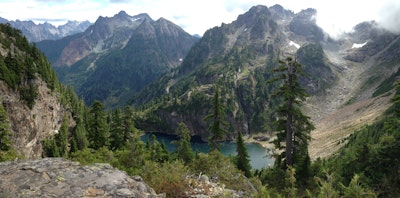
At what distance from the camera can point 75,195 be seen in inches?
552

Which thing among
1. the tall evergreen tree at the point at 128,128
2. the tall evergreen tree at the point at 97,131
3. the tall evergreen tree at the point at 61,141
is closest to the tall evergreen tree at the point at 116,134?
A: the tall evergreen tree at the point at 128,128

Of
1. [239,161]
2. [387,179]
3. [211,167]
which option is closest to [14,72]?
[239,161]

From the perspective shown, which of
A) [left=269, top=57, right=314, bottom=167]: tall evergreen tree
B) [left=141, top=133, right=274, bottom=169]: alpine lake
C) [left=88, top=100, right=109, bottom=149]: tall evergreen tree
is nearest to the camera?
[left=269, top=57, right=314, bottom=167]: tall evergreen tree

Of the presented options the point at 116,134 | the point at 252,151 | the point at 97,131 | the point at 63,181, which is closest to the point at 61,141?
the point at 97,131

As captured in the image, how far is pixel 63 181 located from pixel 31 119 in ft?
261

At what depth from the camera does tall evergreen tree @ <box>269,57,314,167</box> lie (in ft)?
118

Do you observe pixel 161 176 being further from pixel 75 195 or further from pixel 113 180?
pixel 75 195

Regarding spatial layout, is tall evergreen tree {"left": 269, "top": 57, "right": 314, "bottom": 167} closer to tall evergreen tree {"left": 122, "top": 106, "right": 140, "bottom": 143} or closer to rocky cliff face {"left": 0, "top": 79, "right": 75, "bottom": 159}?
tall evergreen tree {"left": 122, "top": 106, "right": 140, "bottom": 143}

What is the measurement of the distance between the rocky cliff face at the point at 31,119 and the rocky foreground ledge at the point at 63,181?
53.4m

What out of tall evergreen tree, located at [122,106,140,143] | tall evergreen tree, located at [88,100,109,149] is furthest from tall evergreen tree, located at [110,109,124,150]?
tall evergreen tree, located at [88,100,109,149]

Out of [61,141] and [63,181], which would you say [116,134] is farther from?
[63,181]

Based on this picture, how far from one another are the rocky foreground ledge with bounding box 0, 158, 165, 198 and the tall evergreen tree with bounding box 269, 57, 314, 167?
2332 centimetres

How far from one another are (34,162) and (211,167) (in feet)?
54.9

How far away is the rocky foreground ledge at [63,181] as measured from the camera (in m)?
14.0
